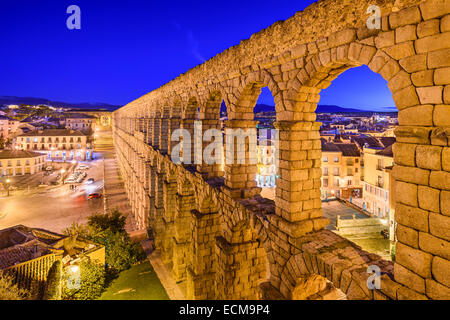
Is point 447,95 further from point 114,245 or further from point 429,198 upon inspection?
point 114,245

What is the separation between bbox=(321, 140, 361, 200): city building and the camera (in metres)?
36.2

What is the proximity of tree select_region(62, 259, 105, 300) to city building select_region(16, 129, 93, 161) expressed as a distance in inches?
2336

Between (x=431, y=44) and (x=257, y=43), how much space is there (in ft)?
15.8

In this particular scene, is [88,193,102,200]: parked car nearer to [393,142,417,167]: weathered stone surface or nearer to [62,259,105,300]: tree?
[62,259,105,300]: tree

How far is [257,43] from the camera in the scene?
25.6 ft

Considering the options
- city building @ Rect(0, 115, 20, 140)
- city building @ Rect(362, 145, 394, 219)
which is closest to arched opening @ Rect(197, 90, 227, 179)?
city building @ Rect(362, 145, 394, 219)

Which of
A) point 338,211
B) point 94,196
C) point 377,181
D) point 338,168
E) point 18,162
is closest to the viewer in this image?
A: point 338,211

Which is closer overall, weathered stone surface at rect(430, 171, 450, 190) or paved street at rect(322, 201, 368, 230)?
weathered stone surface at rect(430, 171, 450, 190)

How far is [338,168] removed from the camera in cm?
3653

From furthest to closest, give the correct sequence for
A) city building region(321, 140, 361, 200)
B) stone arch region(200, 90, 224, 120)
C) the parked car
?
1. the parked car
2. city building region(321, 140, 361, 200)
3. stone arch region(200, 90, 224, 120)

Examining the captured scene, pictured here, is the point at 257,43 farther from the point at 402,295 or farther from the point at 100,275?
the point at 100,275

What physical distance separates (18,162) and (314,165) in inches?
2357

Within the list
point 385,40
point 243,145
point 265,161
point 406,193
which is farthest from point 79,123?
point 406,193
